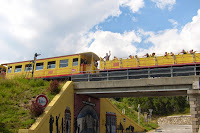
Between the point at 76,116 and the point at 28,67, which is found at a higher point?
the point at 28,67

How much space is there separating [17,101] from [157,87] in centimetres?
1101

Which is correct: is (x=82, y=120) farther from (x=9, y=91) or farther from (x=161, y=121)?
(x=161, y=121)

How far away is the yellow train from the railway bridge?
1.90m

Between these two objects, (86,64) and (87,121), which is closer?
(87,121)

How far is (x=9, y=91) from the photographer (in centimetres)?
1658

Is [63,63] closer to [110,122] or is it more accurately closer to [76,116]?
[76,116]

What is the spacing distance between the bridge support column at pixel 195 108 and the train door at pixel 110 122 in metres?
11.7

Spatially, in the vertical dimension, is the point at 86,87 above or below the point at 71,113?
above

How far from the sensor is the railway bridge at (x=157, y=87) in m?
14.7

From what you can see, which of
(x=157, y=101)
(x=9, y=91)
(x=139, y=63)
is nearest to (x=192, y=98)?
(x=139, y=63)

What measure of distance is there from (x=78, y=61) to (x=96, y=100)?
4997mm

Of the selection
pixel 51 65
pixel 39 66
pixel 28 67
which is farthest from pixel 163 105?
pixel 28 67

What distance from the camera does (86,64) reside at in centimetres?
2175

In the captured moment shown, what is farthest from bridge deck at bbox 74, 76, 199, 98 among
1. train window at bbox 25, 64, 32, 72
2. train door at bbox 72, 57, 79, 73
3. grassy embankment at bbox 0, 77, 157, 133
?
train window at bbox 25, 64, 32, 72
